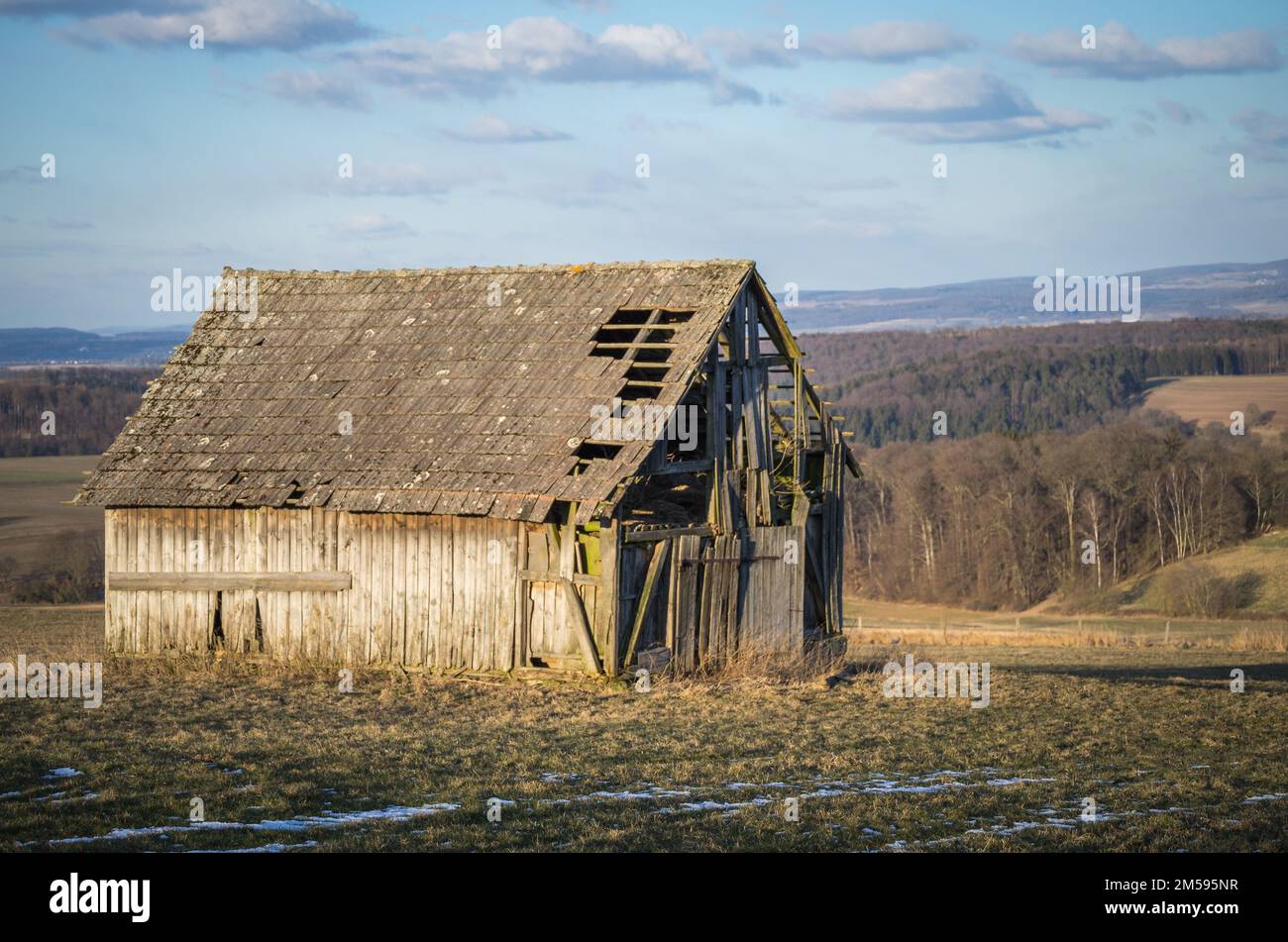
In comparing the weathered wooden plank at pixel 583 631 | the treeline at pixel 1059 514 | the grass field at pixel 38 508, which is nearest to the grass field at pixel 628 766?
the weathered wooden plank at pixel 583 631

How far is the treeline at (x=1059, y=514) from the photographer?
7850cm

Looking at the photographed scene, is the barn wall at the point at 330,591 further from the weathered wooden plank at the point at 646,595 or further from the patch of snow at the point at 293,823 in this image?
the patch of snow at the point at 293,823

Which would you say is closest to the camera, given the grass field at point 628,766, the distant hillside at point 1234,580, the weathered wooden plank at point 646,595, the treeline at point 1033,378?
the grass field at point 628,766

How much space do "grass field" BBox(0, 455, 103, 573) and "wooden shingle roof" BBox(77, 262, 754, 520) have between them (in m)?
33.8

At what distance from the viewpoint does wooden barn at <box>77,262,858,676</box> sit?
19172mm

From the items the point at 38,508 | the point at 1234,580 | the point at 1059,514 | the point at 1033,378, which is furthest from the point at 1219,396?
the point at 38,508

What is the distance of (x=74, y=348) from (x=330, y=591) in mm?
163079

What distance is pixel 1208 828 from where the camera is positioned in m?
10.6

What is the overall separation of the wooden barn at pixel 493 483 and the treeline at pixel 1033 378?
91747 millimetres

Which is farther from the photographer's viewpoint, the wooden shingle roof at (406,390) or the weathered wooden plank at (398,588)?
the weathered wooden plank at (398,588)

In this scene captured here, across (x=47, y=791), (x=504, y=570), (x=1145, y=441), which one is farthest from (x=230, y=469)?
(x=1145, y=441)

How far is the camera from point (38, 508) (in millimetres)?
73188

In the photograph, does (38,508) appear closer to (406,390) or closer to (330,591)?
(406,390)

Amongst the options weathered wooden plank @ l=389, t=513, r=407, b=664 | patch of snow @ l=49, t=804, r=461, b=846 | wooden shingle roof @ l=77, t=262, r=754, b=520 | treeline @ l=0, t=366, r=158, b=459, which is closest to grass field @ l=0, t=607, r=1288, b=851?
patch of snow @ l=49, t=804, r=461, b=846
